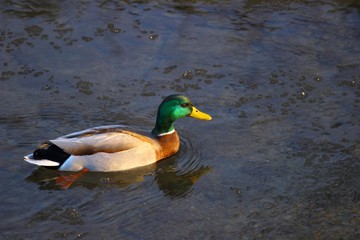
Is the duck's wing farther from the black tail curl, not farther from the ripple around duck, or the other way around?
the ripple around duck

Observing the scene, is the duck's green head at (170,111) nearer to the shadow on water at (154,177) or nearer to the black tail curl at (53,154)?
the shadow on water at (154,177)

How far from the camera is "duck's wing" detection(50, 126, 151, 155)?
7.41 metres

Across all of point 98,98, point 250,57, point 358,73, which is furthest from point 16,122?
point 358,73

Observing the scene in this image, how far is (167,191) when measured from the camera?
7.09 m

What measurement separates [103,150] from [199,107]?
1.51 meters

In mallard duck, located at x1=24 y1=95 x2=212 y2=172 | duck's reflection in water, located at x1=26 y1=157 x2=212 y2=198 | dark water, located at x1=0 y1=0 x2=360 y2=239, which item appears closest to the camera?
dark water, located at x1=0 y1=0 x2=360 y2=239

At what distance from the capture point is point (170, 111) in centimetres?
782

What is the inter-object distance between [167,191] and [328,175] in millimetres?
1476

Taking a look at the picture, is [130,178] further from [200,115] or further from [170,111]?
[200,115]

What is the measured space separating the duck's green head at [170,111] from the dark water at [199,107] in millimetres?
315

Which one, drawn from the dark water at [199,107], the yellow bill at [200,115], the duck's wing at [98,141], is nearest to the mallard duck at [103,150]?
the duck's wing at [98,141]

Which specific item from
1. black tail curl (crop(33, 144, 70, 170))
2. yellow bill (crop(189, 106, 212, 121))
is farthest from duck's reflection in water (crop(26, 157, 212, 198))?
yellow bill (crop(189, 106, 212, 121))

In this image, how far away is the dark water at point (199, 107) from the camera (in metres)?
6.53

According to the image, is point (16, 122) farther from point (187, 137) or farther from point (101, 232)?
point (101, 232)
